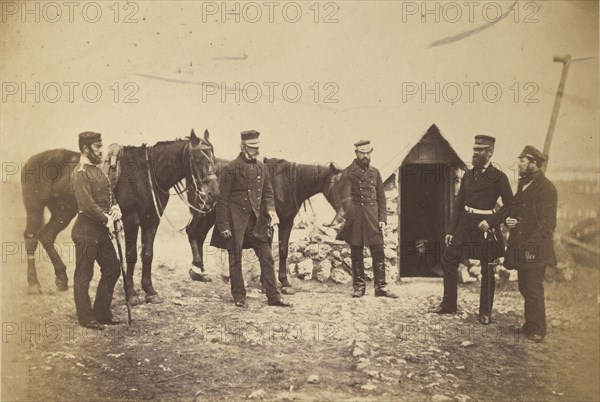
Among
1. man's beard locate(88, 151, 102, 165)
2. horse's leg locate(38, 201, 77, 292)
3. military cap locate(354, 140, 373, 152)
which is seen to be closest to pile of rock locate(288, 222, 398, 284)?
military cap locate(354, 140, 373, 152)

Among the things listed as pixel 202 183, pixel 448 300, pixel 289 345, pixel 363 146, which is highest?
pixel 363 146

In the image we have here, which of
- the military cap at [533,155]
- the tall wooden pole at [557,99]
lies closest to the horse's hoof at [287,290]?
the military cap at [533,155]

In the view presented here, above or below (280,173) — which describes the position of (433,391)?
below

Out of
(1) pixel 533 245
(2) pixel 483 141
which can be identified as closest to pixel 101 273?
(2) pixel 483 141

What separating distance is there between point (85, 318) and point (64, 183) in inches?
41.7

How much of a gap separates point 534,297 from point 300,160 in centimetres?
212

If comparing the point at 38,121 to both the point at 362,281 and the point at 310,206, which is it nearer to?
the point at 310,206

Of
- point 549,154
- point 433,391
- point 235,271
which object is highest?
point 549,154

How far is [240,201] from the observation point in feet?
15.6

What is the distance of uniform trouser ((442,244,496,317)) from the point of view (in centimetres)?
476

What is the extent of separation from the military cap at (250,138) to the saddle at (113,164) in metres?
0.97

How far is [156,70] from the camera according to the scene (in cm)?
477

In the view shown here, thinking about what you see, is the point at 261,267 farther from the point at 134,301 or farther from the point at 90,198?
the point at 90,198

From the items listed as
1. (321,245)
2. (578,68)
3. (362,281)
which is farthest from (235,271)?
(578,68)
